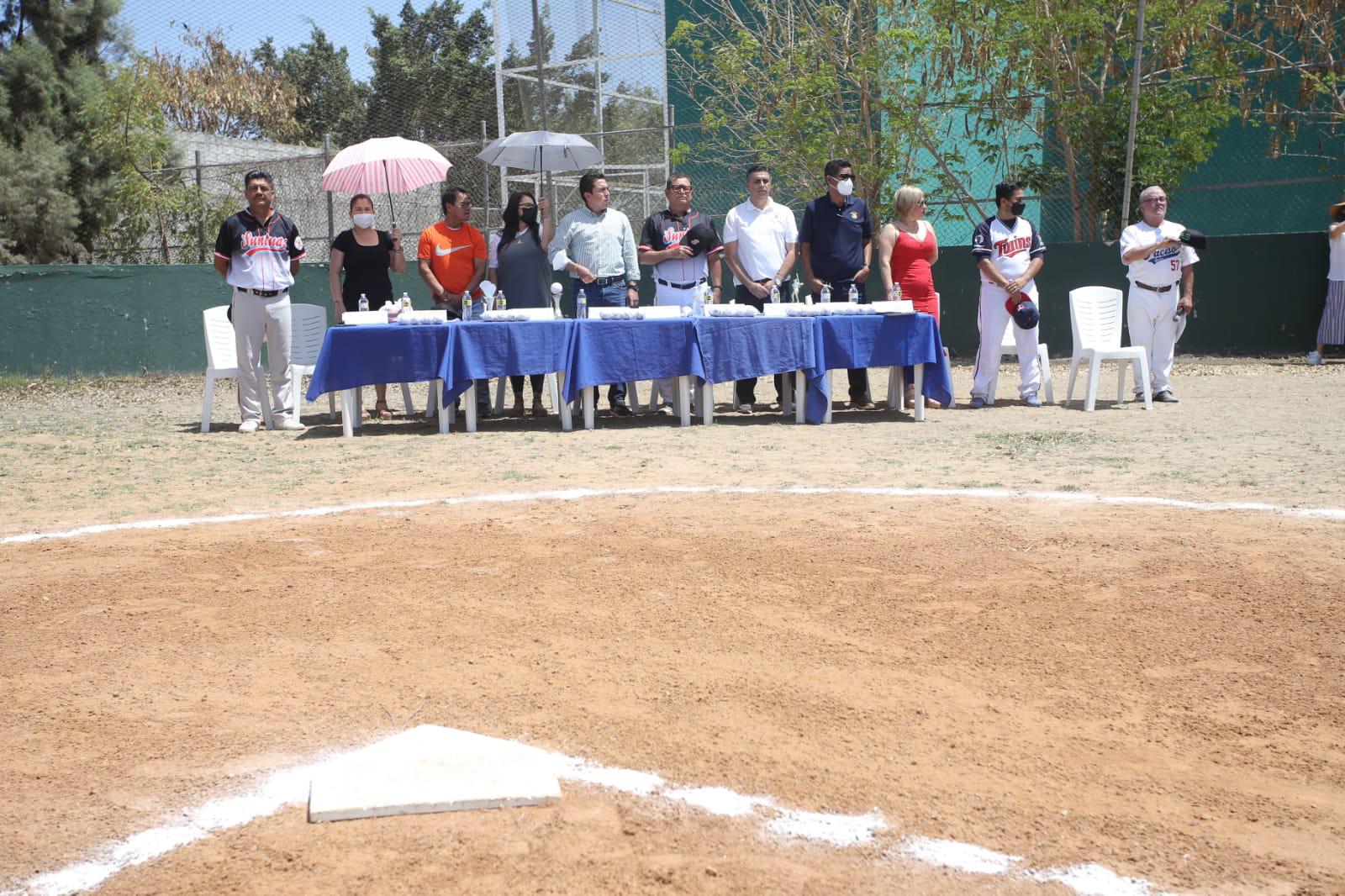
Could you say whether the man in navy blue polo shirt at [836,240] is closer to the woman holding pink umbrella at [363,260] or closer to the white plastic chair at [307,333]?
the woman holding pink umbrella at [363,260]

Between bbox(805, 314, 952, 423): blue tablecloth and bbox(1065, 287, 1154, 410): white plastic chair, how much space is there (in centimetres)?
144

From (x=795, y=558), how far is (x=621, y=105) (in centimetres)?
1595

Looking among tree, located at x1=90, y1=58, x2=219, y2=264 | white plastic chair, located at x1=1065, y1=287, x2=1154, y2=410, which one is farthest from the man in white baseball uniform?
tree, located at x1=90, y1=58, x2=219, y2=264

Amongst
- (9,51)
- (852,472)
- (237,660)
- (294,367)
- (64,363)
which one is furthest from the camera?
(9,51)

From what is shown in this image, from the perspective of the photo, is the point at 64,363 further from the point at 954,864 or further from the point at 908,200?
the point at 954,864

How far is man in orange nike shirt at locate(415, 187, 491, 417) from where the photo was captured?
35.7ft

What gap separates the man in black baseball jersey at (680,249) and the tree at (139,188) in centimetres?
978

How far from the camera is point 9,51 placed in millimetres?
19672

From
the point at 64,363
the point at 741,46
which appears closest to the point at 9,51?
the point at 64,363

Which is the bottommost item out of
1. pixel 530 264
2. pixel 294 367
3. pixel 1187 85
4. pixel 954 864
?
pixel 954 864

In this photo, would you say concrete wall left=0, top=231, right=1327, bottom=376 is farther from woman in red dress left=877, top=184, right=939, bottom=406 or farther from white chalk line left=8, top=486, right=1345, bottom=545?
white chalk line left=8, top=486, right=1345, bottom=545

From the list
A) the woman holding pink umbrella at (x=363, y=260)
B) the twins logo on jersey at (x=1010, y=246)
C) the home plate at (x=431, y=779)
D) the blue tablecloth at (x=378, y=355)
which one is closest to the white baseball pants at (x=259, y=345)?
the woman holding pink umbrella at (x=363, y=260)

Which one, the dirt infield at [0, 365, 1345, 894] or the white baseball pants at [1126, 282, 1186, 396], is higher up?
the white baseball pants at [1126, 282, 1186, 396]

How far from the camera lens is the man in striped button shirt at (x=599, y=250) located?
10695mm
